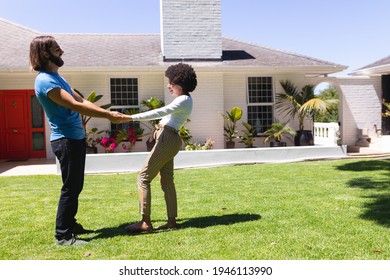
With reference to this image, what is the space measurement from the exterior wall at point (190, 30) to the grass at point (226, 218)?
6.88 m

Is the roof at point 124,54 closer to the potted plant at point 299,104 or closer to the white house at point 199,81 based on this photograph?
the white house at point 199,81

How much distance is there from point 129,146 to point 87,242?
968 cm

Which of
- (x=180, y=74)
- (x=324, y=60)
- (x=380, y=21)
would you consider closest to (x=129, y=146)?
(x=324, y=60)

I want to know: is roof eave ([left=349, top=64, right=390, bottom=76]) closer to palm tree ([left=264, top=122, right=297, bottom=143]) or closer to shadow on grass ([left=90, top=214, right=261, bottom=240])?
palm tree ([left=264, top=122, right=297, bottom=143])

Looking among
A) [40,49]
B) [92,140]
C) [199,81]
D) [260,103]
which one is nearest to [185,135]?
[199,81]

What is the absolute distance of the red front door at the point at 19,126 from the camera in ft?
46.3

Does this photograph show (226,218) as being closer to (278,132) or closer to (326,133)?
(278,132)

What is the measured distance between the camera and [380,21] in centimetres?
1703

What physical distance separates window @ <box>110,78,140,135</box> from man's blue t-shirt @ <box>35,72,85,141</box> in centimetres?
994

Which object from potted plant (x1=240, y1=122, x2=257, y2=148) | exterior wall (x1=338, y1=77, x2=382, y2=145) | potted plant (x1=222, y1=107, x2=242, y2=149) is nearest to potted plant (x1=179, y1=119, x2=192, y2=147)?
potted plant (x1=222, y1=107, x2=242, y2=149)

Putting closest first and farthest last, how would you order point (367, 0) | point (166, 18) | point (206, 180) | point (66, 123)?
point (66, 123) < point (206, 180) < point (367, 0) < point (166, 18)

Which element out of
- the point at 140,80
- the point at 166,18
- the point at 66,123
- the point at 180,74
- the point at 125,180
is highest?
the point at 166,18

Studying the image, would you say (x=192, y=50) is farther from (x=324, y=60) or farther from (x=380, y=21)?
(x=380, y=21)

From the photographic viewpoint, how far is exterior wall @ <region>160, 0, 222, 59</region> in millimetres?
14648
